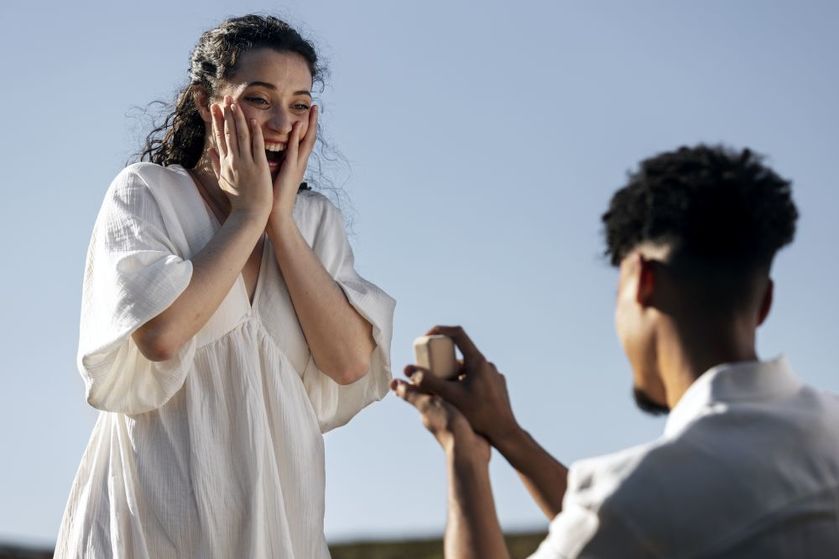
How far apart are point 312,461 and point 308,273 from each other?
474mm

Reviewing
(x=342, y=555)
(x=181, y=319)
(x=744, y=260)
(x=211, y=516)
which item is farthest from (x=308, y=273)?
(x=342, y=555)

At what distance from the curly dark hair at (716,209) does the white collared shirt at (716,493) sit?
0.79 ft

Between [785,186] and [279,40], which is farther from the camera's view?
[279,40]

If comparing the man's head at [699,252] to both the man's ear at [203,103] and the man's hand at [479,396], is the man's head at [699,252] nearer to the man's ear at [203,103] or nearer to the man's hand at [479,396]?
the man's hand at [479,396]

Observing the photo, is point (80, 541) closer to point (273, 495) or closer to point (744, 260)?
point (273, 495)

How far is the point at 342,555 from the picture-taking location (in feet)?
21.2

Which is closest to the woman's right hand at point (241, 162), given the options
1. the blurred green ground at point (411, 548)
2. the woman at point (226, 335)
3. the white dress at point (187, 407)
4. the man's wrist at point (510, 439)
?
the woman at point (226, 335)

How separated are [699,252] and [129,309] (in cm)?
158

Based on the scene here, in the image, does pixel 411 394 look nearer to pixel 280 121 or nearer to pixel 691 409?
pixel 691 409

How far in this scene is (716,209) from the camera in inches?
83.4

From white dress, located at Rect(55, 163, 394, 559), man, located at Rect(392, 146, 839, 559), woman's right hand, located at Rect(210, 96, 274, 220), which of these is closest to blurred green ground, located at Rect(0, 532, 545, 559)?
white dress, located at Rect(55, 163, 394, 559)

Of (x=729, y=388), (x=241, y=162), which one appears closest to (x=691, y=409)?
(x=729, y=388)

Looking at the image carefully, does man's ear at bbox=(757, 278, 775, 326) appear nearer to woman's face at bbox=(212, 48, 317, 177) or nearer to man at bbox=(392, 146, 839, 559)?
man at bbox=(392, 146, 839, 559)

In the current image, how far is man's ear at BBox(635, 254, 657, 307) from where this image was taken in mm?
2152
